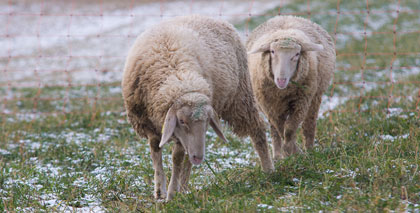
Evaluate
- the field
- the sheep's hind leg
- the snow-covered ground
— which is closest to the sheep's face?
the sheep's hind leg

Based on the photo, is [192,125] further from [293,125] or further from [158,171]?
[293,125]

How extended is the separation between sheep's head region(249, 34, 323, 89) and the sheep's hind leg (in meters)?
0.66

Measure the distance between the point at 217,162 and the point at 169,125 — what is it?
3.95 ft

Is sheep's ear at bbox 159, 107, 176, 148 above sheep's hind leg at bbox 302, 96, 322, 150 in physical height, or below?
above

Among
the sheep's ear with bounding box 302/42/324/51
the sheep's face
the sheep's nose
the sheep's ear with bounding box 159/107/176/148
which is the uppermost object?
the sheep's ear with bounding box 302/42/324/51

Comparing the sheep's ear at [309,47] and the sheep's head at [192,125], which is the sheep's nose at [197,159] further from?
the sheep's ear at [309,47]

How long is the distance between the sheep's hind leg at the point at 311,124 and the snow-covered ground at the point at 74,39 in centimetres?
372

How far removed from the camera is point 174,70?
13.5ft

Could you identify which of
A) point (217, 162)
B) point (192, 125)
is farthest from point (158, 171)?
point (192, 125)

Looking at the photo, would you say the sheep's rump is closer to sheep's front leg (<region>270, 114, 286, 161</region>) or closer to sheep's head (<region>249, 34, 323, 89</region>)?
sheep's head (<region>249, 34, 323, 89</region>)

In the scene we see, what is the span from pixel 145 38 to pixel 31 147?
2.42 meters

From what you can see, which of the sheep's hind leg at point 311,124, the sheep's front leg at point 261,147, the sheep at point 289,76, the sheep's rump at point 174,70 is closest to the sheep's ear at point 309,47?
the sheep at point 289,76

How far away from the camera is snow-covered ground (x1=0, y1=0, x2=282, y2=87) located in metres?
11.6

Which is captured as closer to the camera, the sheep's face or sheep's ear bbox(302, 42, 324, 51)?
the sheep's face
